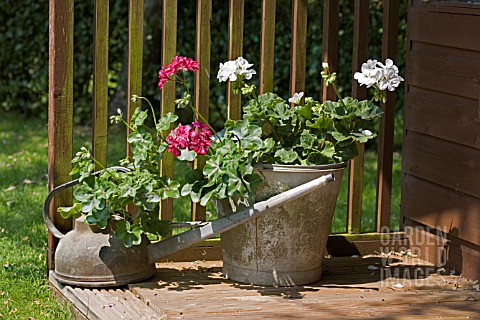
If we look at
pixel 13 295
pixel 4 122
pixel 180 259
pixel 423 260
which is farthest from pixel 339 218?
pixel 4 122

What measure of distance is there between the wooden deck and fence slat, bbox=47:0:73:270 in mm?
496

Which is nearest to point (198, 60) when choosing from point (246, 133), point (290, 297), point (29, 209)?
point (246, 133)

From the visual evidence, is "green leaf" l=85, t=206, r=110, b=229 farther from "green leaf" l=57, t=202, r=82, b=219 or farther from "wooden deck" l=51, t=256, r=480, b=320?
"wooden deck" l=51, t=256, r=480, b=320

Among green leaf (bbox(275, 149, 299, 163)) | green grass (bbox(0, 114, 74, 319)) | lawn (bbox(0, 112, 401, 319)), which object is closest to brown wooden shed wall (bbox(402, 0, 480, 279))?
green leaf (bbox(275, 149, 299, 163))

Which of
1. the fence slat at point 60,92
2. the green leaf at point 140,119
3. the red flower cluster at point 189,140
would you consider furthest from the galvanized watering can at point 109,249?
the red flower cluster at point 189,140

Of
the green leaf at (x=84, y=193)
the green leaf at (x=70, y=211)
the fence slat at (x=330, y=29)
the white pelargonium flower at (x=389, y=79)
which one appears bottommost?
the green leaf at (x=70, y=211)

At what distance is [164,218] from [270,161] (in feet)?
2.02

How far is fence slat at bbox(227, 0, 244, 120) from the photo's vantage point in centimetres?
417

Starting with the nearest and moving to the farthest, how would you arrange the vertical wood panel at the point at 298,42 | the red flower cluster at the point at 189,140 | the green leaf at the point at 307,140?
the red flower cluster at the point at 189,140 < the green leaf at the point at 307,140 < the vertical wood panel at the point at 298,42

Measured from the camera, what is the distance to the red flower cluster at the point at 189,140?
3.65 m

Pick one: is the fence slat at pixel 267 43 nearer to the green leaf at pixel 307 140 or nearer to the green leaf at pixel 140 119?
the green leaf at pixel 307 140

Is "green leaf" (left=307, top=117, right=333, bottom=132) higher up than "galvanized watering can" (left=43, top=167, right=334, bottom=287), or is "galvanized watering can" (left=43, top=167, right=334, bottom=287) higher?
"green leaf" (left=307, top=117, right=333, bottom=132)

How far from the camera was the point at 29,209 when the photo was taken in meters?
5.56

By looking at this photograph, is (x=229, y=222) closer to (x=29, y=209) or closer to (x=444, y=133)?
(x=444, y=133)
